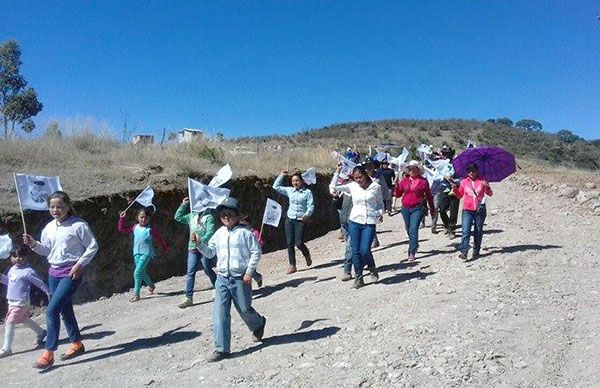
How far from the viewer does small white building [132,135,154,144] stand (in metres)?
16.4

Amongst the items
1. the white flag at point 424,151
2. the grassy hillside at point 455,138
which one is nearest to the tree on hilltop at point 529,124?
the grassy hillside at point 455,138

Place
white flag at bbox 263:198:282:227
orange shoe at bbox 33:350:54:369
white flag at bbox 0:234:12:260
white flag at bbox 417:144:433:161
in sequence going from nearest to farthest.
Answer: orange shoe at bbox 33:350:54:369, white flag at bbox 0:234:12:260, white flag at bbox 263:198:282:227, white flag at bbox 417:144:433:161

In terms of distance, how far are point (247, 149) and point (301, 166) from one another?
1.92 m

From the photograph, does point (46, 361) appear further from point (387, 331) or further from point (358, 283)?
point (358, 283)

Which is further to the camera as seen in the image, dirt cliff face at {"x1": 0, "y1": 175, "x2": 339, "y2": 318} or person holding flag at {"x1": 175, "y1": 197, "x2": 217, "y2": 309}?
dirt cliff face at {"x1": 0, "y1": 175, "x2": 339, "y2": 318}

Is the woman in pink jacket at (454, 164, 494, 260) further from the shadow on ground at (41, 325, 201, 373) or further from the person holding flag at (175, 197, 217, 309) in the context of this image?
the shadow on ground at (41, 325, 201, 373)

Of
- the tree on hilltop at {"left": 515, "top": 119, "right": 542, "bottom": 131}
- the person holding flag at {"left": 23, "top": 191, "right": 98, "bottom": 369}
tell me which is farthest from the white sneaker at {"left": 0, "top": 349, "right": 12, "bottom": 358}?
the tree on hilltop at {"left": 515, "top": 119, "right": 542, "bottom": 131}

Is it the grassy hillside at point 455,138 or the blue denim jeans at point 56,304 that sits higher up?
the grassy hillside at point 455,138

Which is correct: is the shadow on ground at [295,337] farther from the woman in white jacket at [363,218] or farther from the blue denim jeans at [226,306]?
the woman in white jacket at [363,218]

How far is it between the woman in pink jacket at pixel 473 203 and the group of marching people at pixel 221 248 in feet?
0.05

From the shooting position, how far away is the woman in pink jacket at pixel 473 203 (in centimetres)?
982

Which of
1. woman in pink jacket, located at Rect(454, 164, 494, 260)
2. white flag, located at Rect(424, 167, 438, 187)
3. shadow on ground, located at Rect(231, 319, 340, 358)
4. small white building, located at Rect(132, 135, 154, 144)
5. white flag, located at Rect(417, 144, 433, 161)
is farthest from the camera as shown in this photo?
white flag, located at Rect(417, 144, 433, 161)

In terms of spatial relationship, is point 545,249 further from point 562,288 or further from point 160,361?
point 160,361

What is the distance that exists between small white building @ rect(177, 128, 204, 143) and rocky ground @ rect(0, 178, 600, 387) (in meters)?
6.81
